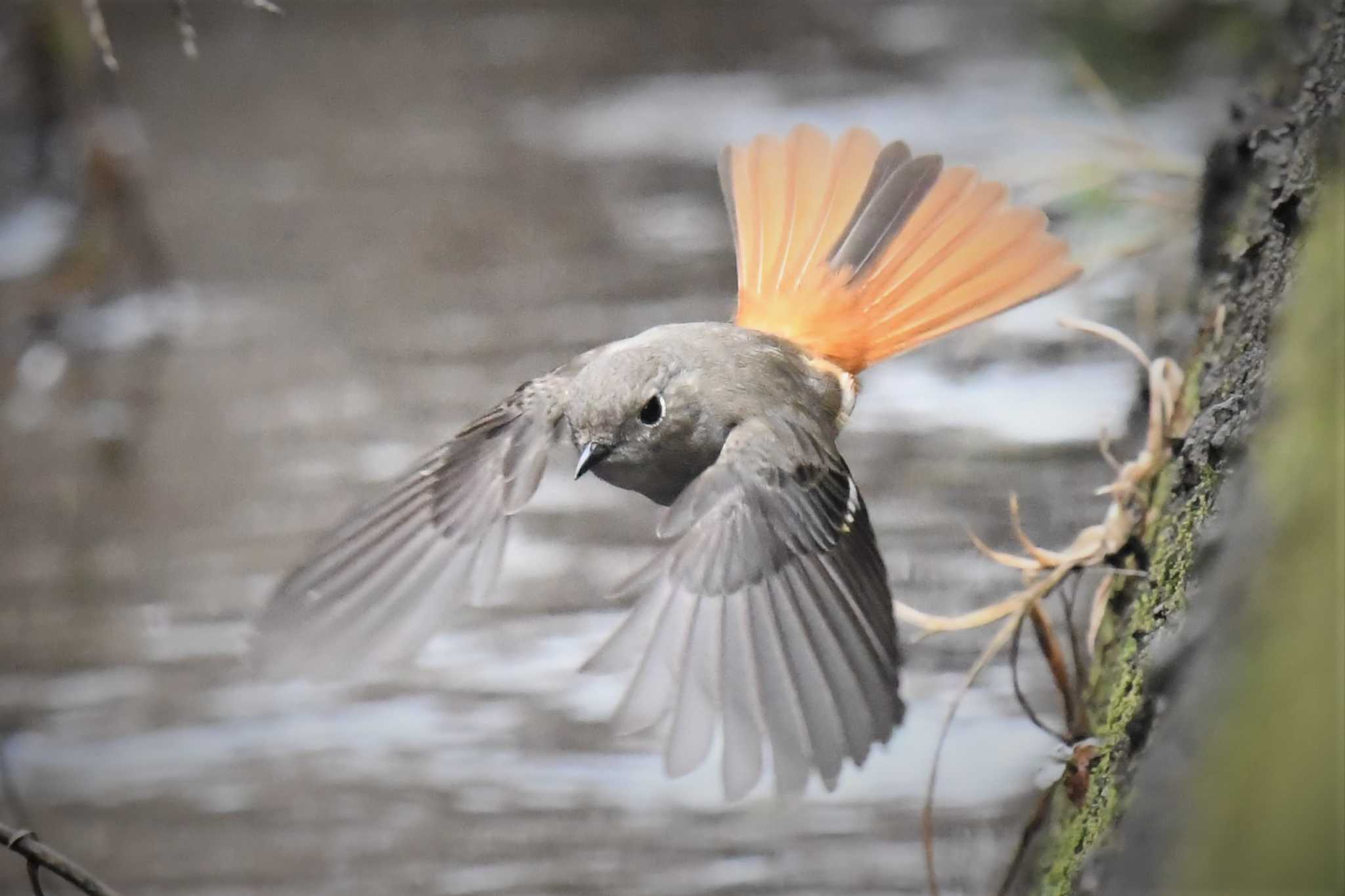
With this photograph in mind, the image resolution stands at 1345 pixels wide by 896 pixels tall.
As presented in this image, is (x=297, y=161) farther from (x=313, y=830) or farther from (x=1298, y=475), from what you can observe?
(x=1298, y=475)

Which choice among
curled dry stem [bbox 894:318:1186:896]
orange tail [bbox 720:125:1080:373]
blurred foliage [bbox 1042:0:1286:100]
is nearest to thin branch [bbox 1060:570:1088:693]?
curled dry stem [bbox 894:318:1186:896]

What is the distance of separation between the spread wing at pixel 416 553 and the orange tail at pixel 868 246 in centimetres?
34

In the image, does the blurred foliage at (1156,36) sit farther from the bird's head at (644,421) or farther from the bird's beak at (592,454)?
the bird's beak at (592,454)

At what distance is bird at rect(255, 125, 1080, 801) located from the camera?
1396 mm

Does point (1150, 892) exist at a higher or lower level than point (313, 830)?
higher

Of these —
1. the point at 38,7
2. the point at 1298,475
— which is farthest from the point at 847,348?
the point at 38,7

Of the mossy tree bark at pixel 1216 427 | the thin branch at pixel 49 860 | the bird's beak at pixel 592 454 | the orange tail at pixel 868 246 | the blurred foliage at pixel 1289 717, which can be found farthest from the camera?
the orange tail at pixel 868 246

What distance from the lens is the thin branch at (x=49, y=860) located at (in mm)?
1308

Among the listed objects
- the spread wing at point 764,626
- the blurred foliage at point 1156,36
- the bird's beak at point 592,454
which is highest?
the blurred foliage at point 1156,36

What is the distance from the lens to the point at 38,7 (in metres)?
3.52

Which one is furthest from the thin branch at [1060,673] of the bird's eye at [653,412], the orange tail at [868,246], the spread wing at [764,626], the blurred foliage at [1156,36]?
the blurred foliage at [1156,36]

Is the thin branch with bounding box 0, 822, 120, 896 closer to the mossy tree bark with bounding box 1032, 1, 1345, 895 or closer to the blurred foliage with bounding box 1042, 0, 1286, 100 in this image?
the mossy tree bark with bounding box 1032, 1, 1345, 895

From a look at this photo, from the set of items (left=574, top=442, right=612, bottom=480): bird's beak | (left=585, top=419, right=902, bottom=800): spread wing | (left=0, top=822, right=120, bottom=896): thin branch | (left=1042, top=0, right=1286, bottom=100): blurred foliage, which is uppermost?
(left=1042, top=0, right=1286, bottom=100): blurred foliage

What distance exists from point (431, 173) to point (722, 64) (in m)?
0.79
